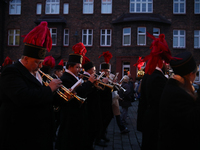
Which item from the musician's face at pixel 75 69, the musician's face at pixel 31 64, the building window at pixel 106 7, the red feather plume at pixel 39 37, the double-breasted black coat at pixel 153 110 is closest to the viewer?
the musician's face at pixel 31 64

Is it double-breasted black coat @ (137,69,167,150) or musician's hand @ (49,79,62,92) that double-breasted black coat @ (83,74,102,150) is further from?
musician's hand @ (49,79,62,92)

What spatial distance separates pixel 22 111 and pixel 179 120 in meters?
1.96

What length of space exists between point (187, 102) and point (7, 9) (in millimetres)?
25740

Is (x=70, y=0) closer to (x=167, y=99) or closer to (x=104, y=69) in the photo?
(x=104, y=69)

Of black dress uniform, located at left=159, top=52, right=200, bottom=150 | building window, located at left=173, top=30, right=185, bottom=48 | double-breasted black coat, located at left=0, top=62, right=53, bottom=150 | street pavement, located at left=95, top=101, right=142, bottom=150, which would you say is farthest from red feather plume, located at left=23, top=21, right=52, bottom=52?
building window, located at left=173, top=30, right=185, bottom=48

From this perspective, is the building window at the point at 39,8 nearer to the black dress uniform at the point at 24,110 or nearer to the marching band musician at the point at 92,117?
the marching band musician at the point at 92,117

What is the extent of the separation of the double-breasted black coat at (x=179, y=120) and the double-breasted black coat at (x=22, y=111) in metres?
1.55

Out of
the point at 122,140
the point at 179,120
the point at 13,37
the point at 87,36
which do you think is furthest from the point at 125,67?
the point at 179,120

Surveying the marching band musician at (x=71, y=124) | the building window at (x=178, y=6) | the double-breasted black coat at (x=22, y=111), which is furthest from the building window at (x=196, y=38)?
the double-breasted black coat at (x=22, y=111)

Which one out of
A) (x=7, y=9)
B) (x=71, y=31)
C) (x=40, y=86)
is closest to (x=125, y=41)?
(x=71, y=31)

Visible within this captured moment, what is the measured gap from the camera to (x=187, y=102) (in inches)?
93.6

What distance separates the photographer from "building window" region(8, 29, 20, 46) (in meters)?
23.6

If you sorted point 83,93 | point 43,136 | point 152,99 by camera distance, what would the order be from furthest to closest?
1. point 83,93
2. point 152,99
3. point 43,136

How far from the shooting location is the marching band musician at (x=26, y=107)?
2.52 meters
